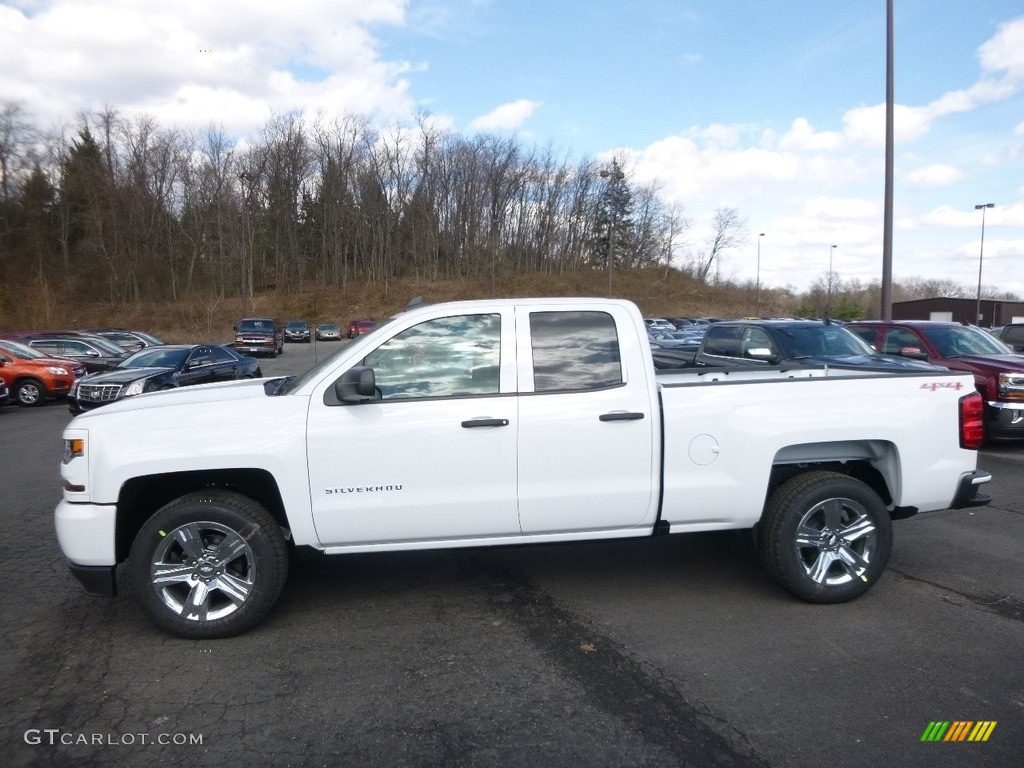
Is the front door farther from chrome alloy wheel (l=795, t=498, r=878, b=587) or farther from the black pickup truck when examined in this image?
the black pickup truck

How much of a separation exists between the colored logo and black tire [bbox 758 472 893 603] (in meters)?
1.41

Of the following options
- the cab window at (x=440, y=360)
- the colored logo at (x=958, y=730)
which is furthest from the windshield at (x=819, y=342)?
the colored logo at (x=958, y=730)

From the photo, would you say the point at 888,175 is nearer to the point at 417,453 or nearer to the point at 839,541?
the point at 839,541

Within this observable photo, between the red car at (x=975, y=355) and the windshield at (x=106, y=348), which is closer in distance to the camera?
the red car at (x=975, y=355)

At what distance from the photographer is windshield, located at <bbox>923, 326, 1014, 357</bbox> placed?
11551 millimetres

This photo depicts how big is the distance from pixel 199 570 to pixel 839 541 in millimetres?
3961

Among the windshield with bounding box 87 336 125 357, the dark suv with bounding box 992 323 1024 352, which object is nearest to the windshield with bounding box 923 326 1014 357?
the dark suv with bounding box 992 323 1024 352

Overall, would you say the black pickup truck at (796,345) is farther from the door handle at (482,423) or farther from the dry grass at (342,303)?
the dry grass at (342,303)

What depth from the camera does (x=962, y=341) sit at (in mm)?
11789

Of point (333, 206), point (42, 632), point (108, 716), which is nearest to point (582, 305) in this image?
point (108, 716)

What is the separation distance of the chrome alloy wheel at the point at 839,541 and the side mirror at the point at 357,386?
9.42 feet

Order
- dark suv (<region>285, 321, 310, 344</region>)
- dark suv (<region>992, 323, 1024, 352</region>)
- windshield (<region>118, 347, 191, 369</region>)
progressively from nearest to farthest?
windshield (<region>118, 347, 191, 369</region>) → dark suv (<region>992, 323, 1024, 352</region>) → dark suv (<region>285, 321, 310, 344</region>)

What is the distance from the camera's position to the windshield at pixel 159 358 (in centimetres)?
1606

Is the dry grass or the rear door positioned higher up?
the dry grass
